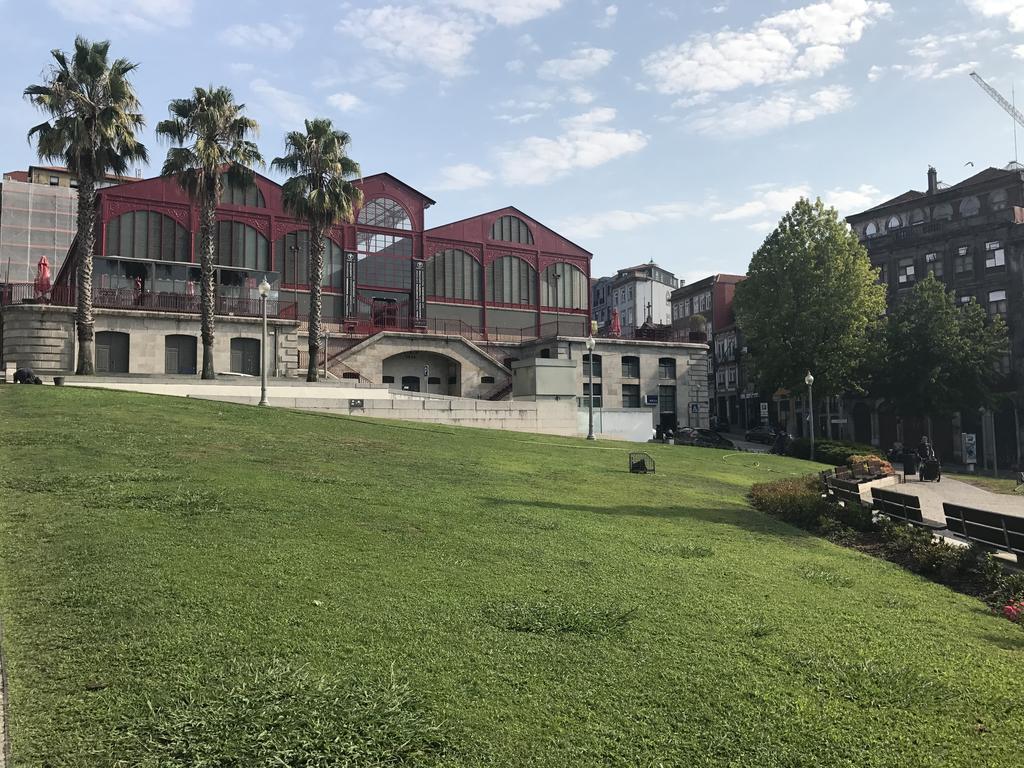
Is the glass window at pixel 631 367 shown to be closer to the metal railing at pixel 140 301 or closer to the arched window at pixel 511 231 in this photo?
the arched window at pixel 511 231

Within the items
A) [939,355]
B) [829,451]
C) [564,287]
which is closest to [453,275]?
[564,287]

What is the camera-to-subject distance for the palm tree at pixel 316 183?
35.6 m

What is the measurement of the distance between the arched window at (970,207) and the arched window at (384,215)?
42938 mm

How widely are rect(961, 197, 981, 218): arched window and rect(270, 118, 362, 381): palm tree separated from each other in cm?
4787

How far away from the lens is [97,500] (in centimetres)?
1006

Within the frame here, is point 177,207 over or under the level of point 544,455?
over

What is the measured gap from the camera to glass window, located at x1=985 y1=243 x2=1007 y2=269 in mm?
52938

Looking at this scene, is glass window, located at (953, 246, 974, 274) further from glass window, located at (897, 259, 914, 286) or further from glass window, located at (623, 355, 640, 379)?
glass window, located at (623, 355, 640, 379)

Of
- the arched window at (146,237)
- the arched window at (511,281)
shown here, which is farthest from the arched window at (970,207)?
the arched window at (146,237)

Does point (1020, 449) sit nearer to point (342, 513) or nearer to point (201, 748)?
point (342, 513)

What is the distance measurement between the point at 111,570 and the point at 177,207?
40.9m

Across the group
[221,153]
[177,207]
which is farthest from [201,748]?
[177,207]

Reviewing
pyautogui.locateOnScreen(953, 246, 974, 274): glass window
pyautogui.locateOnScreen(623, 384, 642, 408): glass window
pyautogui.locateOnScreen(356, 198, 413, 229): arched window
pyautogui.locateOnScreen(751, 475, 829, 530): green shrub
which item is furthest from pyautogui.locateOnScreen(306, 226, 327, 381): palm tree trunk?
pyautogui.locateOnScreen(953, 246, 974, 274): glass window

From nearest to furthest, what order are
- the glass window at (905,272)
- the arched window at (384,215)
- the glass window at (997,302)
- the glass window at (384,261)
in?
the glass window at (384,261), the arched window at (384,215), the glass window at (997,302), the glass window at (905,272)
